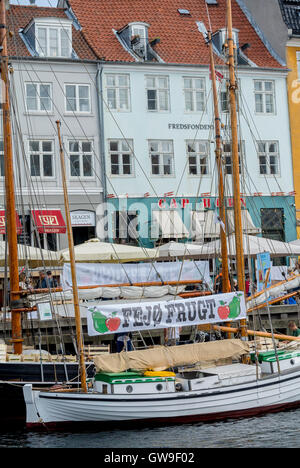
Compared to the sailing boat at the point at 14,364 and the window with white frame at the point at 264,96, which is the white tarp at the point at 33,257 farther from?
the window with white frame at the point at 264,96

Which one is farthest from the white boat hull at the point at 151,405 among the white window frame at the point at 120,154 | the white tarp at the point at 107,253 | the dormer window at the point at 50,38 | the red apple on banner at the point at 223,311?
the dormer window at the point at 50,38

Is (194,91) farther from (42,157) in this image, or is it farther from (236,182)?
(236,182)

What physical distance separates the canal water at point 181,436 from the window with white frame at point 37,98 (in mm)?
21699

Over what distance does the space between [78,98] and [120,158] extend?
143 inches

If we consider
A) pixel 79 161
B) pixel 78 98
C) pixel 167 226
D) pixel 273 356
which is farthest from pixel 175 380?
pixel 78 98

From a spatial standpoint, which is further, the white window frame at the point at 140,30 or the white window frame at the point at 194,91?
the white window frame at the point at 194,91

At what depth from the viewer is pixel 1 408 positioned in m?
21.3

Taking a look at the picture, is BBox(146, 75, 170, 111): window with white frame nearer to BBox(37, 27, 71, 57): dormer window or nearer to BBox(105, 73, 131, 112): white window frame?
BBox(105, 73, 131, 112): white window frame

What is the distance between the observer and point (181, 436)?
18.7 meters

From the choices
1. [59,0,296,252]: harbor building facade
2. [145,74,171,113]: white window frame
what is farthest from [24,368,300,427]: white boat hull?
[145,74,171,113]: white window frame

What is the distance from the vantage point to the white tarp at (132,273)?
2394 cm

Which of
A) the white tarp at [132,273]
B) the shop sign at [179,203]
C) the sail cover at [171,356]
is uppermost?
the shop sign at [179,203]

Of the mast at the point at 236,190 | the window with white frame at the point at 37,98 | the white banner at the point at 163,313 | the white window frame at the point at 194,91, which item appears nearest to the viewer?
the white banner at the point at 163,313

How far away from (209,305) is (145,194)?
19.1 metres
